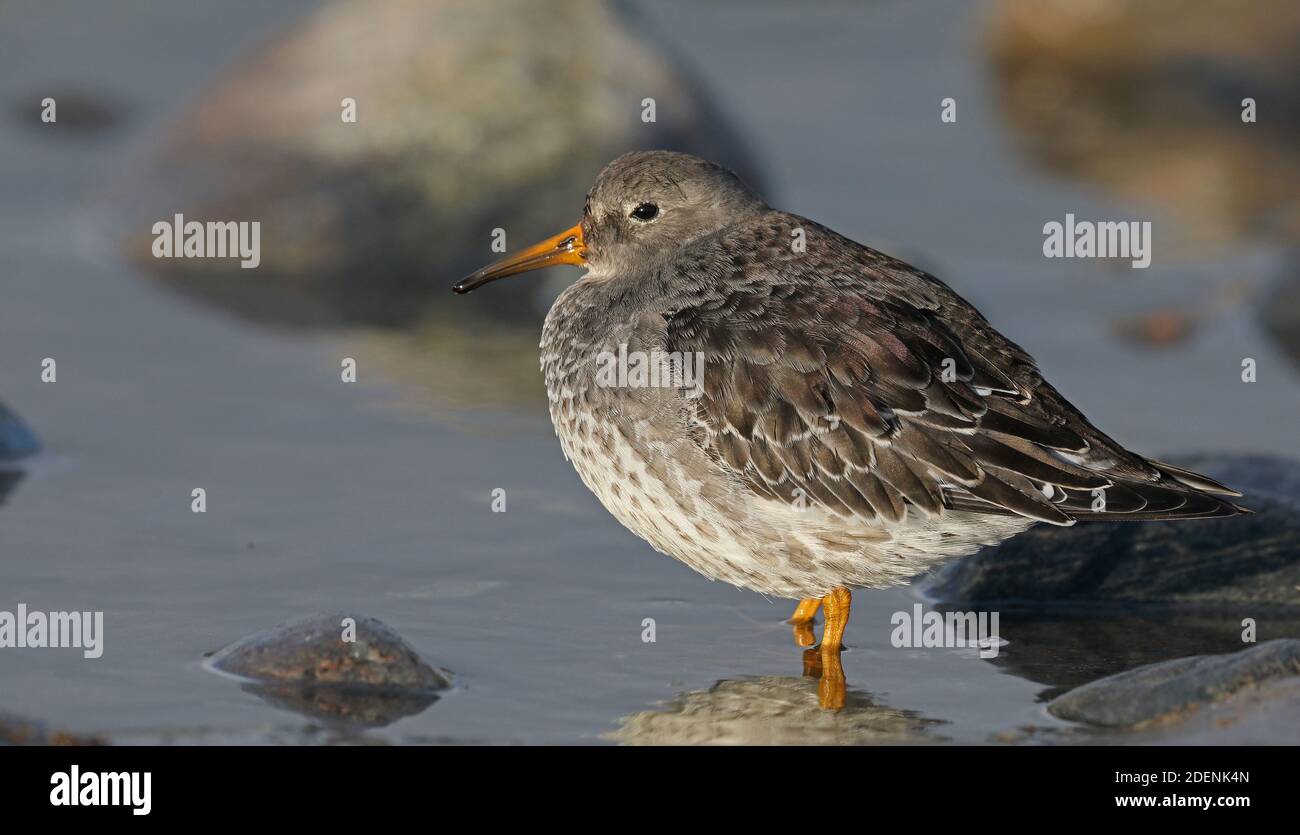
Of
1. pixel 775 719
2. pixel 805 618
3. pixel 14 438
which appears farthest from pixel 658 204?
pixel 14 438

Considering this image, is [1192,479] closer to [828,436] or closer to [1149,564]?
[1149,564]

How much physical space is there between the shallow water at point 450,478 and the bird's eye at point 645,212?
188 cm

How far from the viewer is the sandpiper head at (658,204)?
32.4 feet

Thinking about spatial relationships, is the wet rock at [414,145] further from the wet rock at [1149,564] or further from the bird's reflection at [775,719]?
the bird's reflection at [775,719]

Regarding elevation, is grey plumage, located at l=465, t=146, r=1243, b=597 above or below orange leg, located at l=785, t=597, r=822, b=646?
above

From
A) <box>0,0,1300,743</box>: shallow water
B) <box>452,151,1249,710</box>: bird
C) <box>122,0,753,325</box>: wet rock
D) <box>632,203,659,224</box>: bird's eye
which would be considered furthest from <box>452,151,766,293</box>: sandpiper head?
<box>122,0,753,325</box>: wet rock

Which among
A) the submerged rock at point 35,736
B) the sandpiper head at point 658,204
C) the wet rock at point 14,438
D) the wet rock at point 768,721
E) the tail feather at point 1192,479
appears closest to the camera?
the submerged rock at point 35,736

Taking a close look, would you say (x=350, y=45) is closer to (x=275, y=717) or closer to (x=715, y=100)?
(x=715, y=100)

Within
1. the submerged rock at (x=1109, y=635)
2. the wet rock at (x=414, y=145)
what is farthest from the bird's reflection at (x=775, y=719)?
the wet rock at (x=414, y=145)

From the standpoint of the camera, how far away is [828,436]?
8742 millimetres

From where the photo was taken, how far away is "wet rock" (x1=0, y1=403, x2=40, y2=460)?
37.5ft

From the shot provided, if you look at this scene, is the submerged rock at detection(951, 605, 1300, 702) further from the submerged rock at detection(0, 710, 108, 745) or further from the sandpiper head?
the submerged rock at detection(0, 710, 108, 745)

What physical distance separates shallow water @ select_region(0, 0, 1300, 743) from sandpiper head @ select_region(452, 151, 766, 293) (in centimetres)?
174

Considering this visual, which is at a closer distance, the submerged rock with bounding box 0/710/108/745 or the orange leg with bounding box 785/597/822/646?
the submerged rock with bounding box 0/710/108/745
